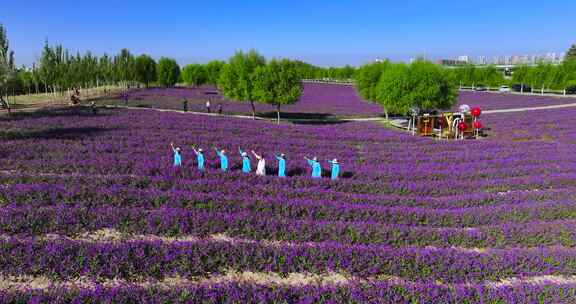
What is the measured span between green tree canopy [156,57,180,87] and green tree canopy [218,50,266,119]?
62498 millimetres

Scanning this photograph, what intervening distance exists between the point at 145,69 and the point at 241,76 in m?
63.8

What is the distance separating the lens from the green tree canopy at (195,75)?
98688 mm

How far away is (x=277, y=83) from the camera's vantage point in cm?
3366

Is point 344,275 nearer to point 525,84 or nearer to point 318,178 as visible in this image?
point 318,178

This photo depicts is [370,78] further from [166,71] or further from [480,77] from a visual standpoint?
[166,71]

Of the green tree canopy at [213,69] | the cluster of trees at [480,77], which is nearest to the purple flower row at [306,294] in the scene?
the green tree canopy at [213,69]

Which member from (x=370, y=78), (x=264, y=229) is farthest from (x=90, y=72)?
(x=264, y=229)

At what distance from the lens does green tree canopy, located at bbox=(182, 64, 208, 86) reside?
98.7m

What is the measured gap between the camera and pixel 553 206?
12.2 meters

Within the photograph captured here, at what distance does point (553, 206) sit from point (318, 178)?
7.78m

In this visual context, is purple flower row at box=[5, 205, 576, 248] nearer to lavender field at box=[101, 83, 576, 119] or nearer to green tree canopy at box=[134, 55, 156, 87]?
lavender field at box=[101, 83, 576, 119]

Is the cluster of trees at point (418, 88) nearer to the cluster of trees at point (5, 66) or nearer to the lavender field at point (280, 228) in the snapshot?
the lavender field at point (280, 228)

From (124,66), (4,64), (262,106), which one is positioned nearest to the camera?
(4,64)

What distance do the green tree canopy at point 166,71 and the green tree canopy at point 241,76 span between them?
62.5 meters
